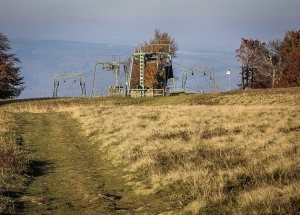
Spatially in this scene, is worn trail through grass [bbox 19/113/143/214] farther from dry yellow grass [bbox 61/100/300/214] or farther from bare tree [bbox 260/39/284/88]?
bare tree [bbox 260/39/284/88]

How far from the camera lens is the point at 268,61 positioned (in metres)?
71.9

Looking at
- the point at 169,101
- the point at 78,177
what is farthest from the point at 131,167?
the point at 169,101

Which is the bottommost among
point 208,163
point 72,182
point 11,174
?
point 72,182

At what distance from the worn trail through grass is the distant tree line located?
56443mm

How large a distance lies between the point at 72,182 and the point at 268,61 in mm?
66412

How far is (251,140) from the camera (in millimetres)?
14414

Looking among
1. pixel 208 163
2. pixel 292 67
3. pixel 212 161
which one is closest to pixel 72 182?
pixel 208 163

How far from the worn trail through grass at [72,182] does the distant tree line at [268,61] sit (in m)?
56.4

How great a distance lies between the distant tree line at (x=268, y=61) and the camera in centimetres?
6856

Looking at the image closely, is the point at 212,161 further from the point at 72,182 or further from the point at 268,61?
the point at 268,61

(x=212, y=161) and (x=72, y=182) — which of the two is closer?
(x=72, y=182)

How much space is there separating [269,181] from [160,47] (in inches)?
2891

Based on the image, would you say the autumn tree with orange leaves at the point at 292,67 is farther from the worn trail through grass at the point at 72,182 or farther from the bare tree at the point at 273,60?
the worn trail through grass at the point at 72,182

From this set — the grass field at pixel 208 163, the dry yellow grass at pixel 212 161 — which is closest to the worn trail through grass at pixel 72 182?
the grass field at pixel 208 163
